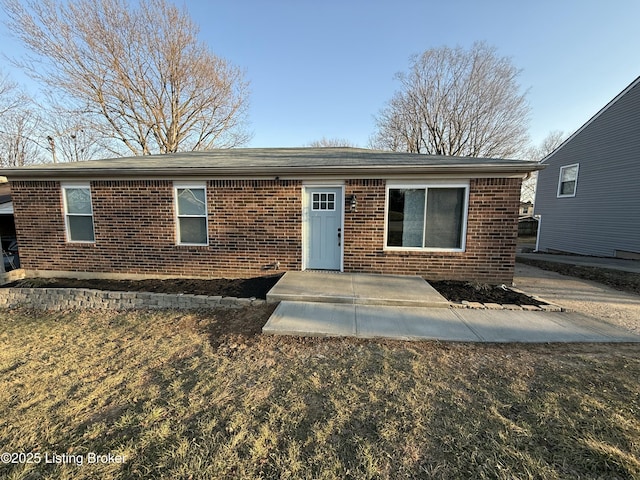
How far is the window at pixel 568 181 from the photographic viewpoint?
506 inches

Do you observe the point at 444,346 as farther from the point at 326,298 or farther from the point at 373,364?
the point at 326,298

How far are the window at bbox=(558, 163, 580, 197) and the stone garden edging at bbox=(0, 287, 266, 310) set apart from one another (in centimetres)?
1590

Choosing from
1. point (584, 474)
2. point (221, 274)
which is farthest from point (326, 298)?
point (584, 474)

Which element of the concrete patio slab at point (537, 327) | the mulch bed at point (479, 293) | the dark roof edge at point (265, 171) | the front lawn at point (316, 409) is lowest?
the front lawn at point (316, 409)

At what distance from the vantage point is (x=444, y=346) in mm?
3520

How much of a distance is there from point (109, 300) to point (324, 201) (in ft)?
16.1

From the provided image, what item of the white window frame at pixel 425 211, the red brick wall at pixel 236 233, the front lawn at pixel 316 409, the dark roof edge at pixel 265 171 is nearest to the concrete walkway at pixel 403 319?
the front lawn at pixel 316 409

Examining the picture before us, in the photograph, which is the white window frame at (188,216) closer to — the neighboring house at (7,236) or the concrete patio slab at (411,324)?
the concrete patio slab at (411,324)

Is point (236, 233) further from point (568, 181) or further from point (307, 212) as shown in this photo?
point (568, 181)

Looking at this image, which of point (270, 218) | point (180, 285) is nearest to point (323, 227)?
point (270, 218)

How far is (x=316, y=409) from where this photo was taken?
2445 mm

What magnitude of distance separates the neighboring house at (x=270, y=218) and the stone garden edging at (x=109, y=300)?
4.57 ft

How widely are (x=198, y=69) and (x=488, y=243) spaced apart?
1945 cm

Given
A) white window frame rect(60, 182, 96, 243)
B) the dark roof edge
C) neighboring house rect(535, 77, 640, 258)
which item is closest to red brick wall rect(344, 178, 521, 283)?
the dark roof edge
